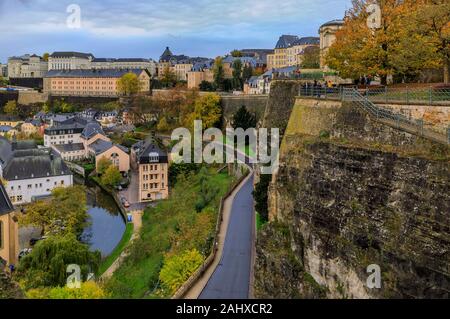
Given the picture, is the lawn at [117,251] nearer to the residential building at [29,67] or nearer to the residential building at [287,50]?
the residential building at [287,50]

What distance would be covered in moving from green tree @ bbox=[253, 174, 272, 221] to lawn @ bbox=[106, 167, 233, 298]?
2.78 m

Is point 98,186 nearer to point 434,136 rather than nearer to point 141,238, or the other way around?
point 141,238

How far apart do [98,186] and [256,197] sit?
3196cm

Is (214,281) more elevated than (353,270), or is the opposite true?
(353,270)

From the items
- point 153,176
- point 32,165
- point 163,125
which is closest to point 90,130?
point 163,125

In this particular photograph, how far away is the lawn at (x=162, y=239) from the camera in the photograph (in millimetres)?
22562

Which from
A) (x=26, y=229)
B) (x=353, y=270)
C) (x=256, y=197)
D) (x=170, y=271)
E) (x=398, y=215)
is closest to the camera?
(x=398, y=215)

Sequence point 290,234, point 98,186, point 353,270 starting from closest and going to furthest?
point 353,270 < point 290,234 < point 98,186

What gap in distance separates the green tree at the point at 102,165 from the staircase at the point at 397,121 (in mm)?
41299

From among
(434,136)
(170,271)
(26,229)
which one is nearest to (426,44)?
(434,136)

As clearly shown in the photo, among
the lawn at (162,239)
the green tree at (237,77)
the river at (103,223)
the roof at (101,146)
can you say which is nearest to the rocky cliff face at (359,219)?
the lawn at (162,239)

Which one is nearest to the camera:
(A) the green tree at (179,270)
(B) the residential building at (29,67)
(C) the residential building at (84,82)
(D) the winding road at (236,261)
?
(D) the winding road at (236,261)

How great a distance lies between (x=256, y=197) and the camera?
2527cm

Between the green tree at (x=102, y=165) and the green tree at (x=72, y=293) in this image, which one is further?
the green tree at (x=102, y=165)
